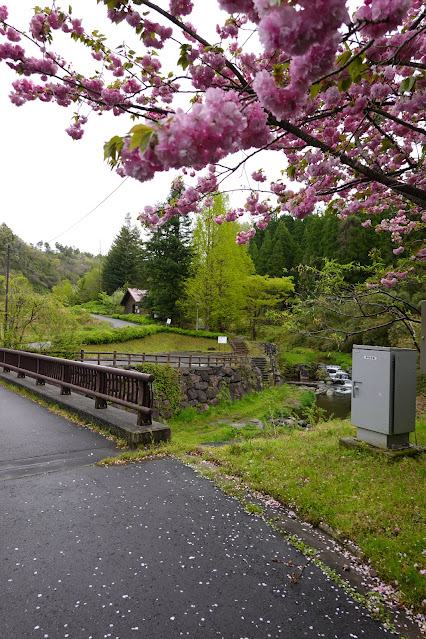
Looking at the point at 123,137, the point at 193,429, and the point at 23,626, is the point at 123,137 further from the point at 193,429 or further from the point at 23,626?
the point at 193,429

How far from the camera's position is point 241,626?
2.05 m

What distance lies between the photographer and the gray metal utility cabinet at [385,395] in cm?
510

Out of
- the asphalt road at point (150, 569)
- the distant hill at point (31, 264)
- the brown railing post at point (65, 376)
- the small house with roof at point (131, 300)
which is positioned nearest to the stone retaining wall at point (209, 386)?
the brown railing post at point (65, 376)

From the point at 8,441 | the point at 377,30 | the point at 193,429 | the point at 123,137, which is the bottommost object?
the point at 193,429

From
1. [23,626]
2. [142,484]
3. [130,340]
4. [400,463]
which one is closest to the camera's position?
[23,626]

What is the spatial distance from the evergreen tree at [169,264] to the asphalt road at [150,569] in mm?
29977

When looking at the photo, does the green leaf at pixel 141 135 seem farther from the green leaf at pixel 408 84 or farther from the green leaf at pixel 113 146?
the green leaf at pixel 408 84

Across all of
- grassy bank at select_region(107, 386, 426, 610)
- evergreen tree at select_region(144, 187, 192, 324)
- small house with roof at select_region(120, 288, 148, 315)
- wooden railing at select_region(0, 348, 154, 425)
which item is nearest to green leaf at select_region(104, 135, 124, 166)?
grassy bank at select_region(107, 386, 426, 610)

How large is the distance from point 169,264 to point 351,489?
3012 centimetres

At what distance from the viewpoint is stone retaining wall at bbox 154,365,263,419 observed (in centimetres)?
1809

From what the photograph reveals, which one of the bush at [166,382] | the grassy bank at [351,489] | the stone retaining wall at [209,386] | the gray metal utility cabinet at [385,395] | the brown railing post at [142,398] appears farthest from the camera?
the stone retaining wall at [209,386]

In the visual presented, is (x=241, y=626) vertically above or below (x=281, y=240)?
below

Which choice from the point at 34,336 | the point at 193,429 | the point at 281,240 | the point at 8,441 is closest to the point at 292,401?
the point at 193,429

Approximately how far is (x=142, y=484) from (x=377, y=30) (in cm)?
410
